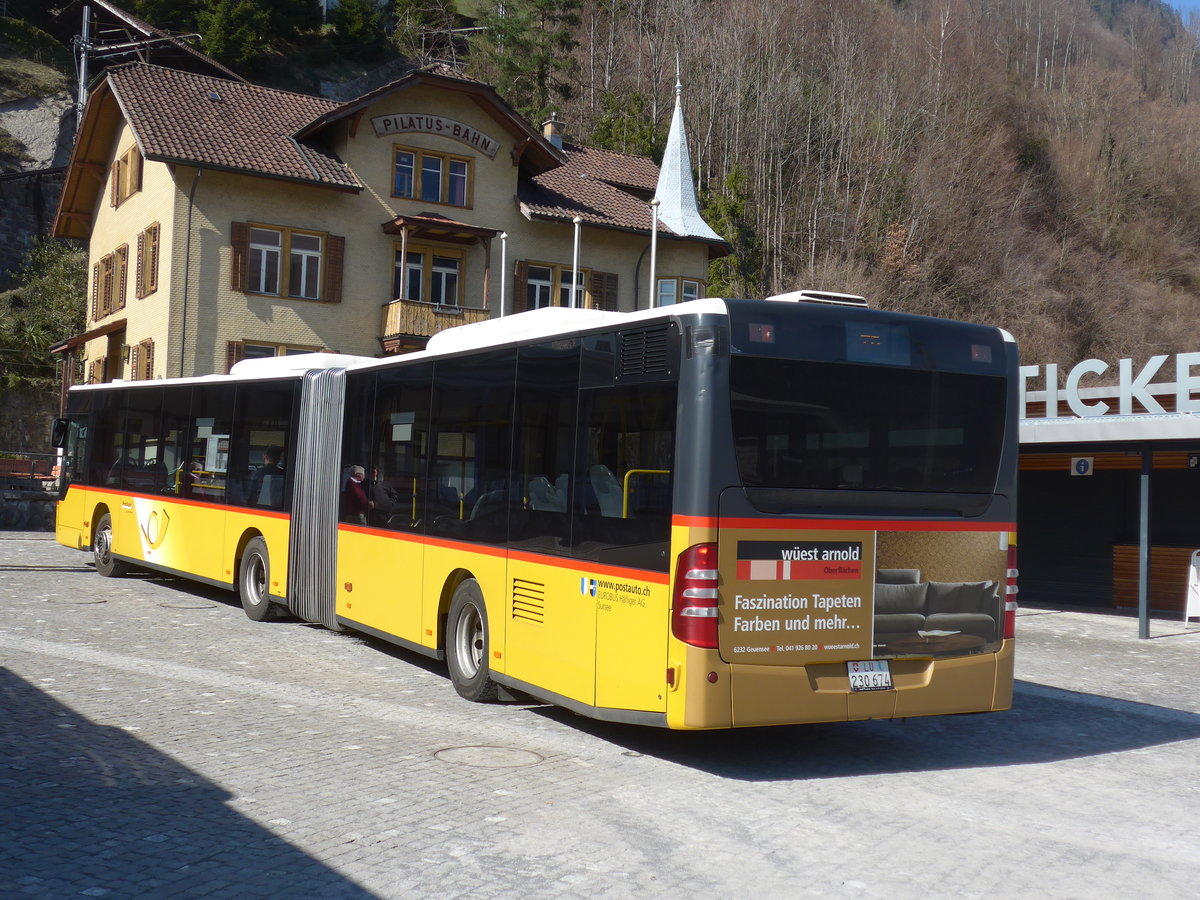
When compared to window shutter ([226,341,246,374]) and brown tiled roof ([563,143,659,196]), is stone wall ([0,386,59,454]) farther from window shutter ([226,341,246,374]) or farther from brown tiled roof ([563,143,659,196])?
brown tiled roof ([563,143,659,196])

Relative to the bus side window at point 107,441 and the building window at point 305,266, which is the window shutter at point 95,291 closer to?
the building window at point 305,266

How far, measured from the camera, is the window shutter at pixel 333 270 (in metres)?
34.6

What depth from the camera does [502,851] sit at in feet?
19.3

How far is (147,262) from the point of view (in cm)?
3444

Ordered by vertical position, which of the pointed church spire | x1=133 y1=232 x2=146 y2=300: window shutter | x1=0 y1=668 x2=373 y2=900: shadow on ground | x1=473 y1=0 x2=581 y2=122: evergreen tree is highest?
x1=473 y1=0 x2=581 y2=122: evergreen tree

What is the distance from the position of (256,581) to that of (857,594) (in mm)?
8910

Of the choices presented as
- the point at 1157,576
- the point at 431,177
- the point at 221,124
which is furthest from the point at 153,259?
the point at 1157,576

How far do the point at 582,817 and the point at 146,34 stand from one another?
65.2m

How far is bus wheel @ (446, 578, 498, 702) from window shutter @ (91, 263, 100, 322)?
33.1 meters

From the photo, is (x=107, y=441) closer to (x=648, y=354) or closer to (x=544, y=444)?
(x=544, y=444)

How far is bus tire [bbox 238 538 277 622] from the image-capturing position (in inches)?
572

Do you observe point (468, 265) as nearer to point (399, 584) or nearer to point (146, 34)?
point (399, 584)

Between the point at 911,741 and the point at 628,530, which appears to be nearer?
the point at 628,530

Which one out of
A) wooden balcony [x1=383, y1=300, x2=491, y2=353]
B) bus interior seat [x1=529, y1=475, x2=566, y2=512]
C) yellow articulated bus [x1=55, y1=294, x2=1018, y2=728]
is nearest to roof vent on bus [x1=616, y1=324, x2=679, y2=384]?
yellow articulated bus [x1=55, y1=294, x2=1018, y2=728]
